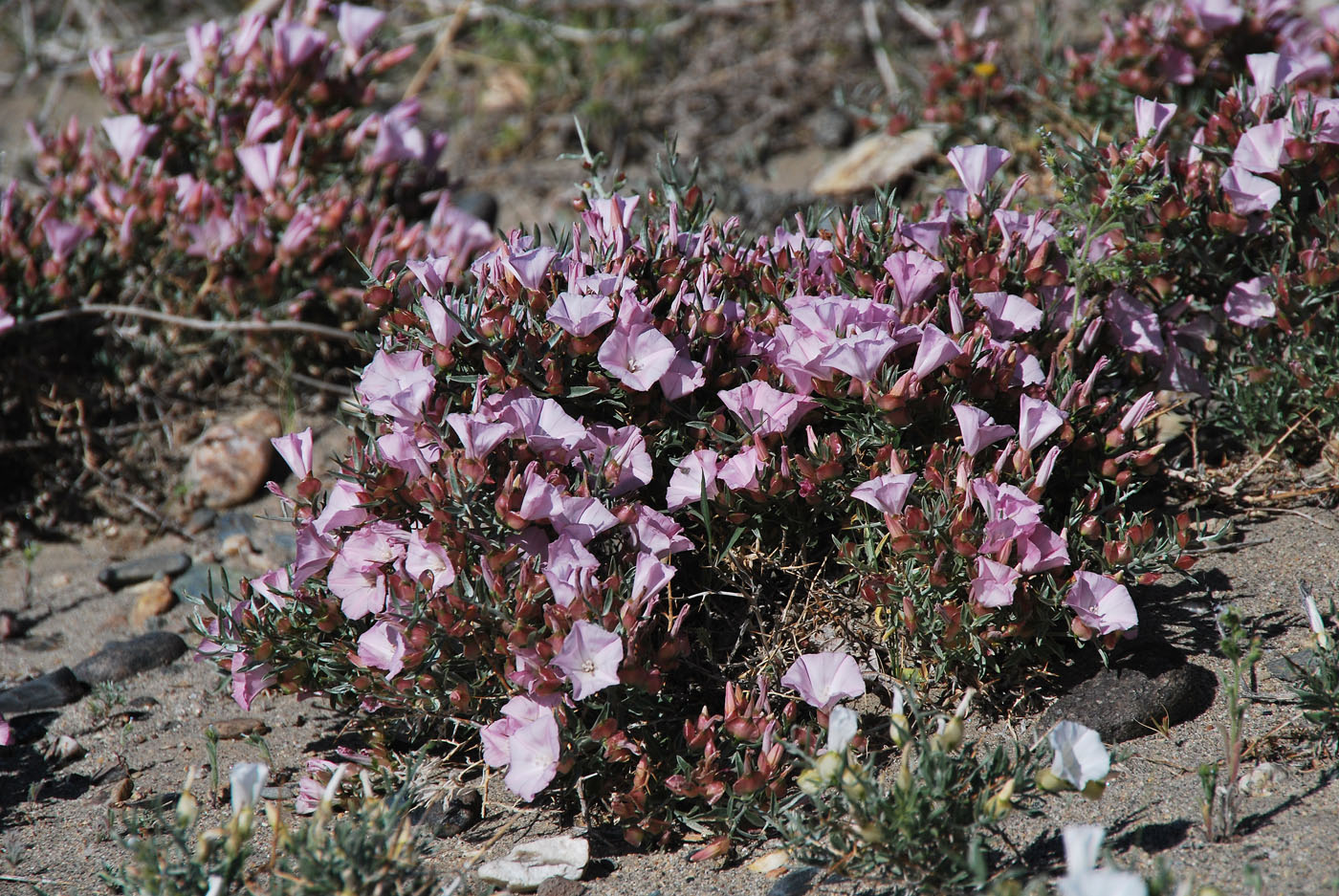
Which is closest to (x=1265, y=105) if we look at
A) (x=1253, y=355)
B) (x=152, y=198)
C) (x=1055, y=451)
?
(x=1253, y=355)

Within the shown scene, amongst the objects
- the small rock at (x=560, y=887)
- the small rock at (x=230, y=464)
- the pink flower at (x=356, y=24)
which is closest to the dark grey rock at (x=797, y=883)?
the small rock at (x=560, y=887)

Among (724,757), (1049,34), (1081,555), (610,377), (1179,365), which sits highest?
(1049,34)

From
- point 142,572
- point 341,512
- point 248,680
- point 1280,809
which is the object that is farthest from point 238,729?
point 1280,809

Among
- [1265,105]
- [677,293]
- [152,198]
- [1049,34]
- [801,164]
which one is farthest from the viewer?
[801,164]

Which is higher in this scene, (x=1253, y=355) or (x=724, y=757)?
(x=1253, y=355)

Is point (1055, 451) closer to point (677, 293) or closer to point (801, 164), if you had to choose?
point (677, 293)

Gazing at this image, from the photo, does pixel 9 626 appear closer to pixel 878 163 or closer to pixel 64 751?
pixel 64 751

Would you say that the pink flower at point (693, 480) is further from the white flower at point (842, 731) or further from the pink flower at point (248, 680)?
the pink flower at point (248, 680)
